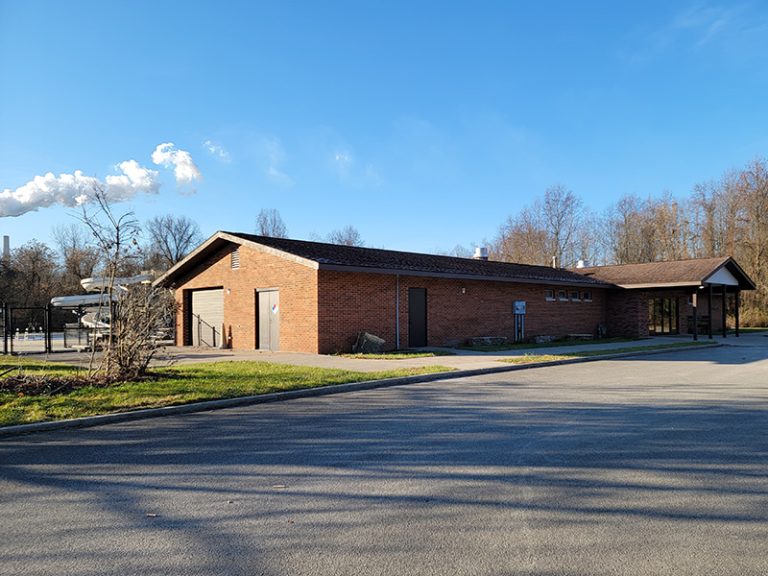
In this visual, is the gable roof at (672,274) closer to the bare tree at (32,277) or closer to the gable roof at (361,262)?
the gable roof at (361,262)

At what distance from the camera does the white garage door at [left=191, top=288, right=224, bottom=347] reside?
74.8 feet

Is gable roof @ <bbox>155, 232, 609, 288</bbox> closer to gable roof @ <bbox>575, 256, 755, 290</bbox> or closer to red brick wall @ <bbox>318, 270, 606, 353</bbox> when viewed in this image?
red brick wall @ <bbox>318, 270, 606, 353</bbox>

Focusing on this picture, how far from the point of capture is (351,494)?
4.66 metres

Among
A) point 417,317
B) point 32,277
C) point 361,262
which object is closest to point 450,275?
point 417,317

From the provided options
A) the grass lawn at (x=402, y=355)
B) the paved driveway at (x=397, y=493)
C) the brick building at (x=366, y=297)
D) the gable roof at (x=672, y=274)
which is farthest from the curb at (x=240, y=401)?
the gable roof at (x=672, y=274)

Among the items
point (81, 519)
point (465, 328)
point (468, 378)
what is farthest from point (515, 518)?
point (465, 328)

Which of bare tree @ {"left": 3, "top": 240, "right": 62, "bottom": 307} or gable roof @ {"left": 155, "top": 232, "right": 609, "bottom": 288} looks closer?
gable roof @ {"left": 155, "top": 232, "right": 609, "bottom": 288}

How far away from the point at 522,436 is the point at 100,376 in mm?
7944

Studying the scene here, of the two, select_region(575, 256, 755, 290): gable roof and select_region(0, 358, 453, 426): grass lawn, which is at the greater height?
select_region(575, 256, 755, 290): gable roof

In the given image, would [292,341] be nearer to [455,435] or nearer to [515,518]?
[455,435]

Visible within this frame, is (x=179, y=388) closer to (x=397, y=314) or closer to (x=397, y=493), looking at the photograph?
(x=397, y=493)

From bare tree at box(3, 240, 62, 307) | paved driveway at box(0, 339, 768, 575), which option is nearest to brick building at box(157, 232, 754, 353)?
paved driveway at box(0, 339, 768, 575)

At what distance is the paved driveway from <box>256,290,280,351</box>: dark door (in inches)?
446

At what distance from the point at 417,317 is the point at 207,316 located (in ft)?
30.0
